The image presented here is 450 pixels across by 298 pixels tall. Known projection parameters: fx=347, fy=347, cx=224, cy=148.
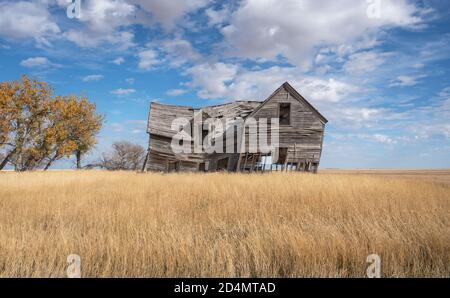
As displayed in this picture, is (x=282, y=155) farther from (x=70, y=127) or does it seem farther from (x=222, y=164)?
(x=70, y=127)

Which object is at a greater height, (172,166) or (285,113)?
(285,113)

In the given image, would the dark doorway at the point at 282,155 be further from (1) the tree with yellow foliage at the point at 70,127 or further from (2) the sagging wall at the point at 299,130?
(1) the tree with yellow foliage at the point at 70,127

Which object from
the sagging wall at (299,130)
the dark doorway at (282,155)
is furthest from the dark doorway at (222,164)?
the sagging wall at (299,130)

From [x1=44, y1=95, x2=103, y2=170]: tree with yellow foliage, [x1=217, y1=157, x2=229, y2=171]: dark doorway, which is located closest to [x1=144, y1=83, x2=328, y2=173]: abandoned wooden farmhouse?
[x1=217, y1=157, x2=229, y2=171]: dark doorway

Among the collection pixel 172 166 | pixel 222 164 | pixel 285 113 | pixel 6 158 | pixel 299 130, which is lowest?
pixel 172 166

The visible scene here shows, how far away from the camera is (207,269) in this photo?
13.3ft

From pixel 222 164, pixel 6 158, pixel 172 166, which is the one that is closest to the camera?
pixel 222 164

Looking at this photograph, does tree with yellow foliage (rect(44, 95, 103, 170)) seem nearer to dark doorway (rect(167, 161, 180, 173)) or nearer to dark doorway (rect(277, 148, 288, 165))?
dark doorway (rect(167, 161, 180, 173))

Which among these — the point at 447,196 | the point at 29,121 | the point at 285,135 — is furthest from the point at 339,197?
the point at 29,121

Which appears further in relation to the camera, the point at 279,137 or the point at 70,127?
the point at 70,127

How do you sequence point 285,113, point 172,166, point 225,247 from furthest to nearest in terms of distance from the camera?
point 172,166 < point 285,113 < point 225,247

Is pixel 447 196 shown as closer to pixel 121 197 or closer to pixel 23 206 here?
pixel 121 197

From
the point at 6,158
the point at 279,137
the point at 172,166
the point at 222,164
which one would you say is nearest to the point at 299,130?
the point at 279,137
